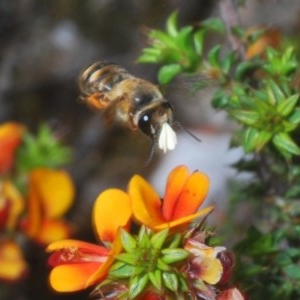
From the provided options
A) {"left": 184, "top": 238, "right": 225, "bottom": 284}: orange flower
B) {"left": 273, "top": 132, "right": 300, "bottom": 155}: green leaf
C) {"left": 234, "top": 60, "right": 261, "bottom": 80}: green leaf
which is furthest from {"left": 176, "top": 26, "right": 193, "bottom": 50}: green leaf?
{"left": 184, "top": 238, "right": 225, "bottom": 284}: orange flower

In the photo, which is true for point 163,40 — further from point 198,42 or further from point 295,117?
point 295,117

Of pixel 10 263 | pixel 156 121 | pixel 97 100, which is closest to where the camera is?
pixel 156 121

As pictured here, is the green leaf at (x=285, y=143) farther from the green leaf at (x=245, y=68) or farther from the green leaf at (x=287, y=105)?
the green leaf at (x=245, y=68)

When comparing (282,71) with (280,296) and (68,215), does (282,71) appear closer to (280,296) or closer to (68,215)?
(280,296)

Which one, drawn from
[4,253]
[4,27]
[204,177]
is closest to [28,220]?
[4,253]

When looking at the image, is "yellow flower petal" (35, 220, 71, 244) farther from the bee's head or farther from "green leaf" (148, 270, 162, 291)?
"green leaf" (148, 270, 162, 291)

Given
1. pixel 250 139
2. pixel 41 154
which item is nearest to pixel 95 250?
pixel 250 139
